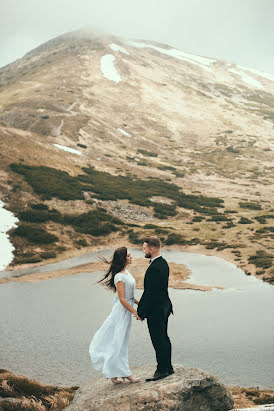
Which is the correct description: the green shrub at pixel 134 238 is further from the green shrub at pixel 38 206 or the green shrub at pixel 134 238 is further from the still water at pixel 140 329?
the still water at pixel 140 329

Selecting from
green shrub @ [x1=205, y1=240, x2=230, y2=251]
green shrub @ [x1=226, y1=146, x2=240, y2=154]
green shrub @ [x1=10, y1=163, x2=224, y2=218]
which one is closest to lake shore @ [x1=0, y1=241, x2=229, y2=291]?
green shrub @ [x1=205, y1=240, x2=230, y2=251]

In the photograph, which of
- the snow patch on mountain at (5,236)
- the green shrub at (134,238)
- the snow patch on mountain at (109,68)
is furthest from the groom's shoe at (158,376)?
the snow patch on mountain at (109,68)

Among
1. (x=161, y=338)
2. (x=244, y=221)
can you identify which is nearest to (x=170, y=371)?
(x=161, y=338)

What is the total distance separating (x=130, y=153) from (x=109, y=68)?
71.9m

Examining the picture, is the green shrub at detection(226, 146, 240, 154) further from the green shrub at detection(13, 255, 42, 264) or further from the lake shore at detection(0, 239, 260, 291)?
the green shrub at detection(13, 255, 42, 264)

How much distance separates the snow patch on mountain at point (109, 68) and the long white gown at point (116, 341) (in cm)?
13665

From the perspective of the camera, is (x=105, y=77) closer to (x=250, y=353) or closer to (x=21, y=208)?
(x=21, y=208)

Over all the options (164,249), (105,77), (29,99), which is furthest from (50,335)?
(105,77)

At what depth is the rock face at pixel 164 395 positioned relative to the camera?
301 inches

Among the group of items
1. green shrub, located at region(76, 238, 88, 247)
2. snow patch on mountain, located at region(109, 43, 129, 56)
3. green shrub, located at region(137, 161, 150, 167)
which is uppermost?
snow patch on mountain, located at region(109, 43, 129, 56)

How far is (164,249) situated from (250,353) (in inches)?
914

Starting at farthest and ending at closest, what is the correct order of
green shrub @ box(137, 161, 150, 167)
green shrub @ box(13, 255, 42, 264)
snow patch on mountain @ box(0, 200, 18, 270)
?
green shrub @ box(137, 161, 150, 167), snow patch on mountain @ box(0, 200, 18, 270), green shrub @ box(13, 255, 42, 264)

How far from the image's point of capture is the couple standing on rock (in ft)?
26.3

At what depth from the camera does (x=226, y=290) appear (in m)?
26.3
